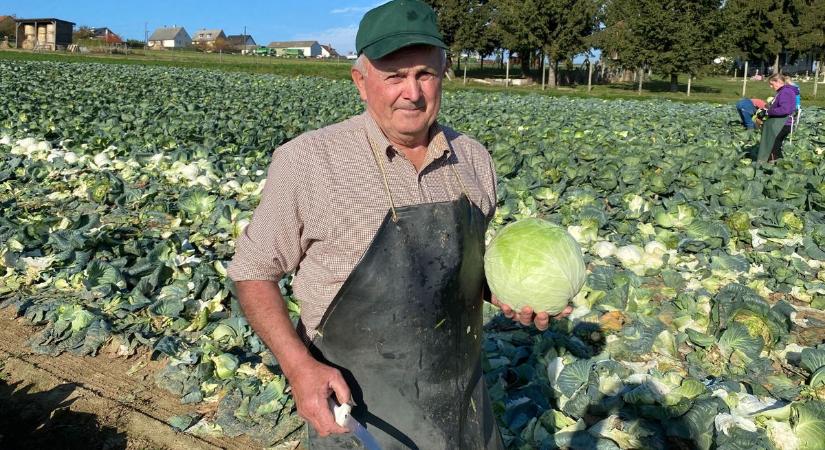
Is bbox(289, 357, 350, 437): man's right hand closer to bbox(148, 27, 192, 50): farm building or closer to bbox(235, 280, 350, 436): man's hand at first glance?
bbox(235, 280, 350, 436): man's hand

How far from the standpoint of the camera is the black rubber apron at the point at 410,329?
7.07 feet

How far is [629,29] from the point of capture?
152 ft

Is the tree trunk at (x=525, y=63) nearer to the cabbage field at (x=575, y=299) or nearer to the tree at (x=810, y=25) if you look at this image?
the tree at (x=810, y=25)

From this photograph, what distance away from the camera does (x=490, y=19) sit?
57.6 meters

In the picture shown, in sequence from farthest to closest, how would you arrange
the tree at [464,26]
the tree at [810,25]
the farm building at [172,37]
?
the farm building at [172,37], the tree at [810,25], the tree at [464,26]

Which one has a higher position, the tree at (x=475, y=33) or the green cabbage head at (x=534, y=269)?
the tree at (x=475, y=33)

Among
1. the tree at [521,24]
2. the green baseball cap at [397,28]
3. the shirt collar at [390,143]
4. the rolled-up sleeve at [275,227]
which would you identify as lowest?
the rolled-up sleeve at [275,227]

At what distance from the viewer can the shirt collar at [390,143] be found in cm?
222

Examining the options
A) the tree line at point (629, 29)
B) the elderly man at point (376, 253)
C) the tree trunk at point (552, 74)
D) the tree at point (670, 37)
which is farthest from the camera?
the tree trunk at point (552, 74)

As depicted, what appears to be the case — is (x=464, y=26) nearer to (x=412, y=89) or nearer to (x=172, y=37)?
(x=412, y=89)

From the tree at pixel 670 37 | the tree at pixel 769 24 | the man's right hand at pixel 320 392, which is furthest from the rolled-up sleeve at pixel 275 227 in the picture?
the tree at pixel 769 24

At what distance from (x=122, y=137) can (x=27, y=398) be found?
833 centimetres

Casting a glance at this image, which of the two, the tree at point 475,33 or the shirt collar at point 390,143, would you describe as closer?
the shirt collar at point 390,143

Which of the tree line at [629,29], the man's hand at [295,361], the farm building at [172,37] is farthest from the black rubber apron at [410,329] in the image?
the farm building at [172,37]
